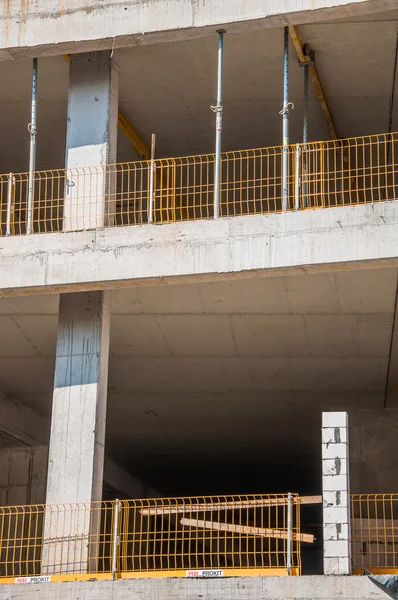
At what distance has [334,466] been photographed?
584 inches

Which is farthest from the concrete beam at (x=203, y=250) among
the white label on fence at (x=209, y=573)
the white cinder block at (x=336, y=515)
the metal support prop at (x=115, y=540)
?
the white label on fence at (x=209, y=573)

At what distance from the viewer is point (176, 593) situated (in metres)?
14.9

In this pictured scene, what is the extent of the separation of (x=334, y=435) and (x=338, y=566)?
166 centimetres

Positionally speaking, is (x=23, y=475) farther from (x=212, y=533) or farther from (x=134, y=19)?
(x=134, y=19)

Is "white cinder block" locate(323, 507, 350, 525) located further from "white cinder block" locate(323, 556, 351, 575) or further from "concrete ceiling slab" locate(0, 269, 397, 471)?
"concrete ceiling slab" locate(0, 269, 397, 471)

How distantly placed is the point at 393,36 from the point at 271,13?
232cm

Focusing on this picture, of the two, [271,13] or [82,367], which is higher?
[271,13]

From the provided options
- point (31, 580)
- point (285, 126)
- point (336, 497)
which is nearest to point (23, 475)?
point (31, 580)

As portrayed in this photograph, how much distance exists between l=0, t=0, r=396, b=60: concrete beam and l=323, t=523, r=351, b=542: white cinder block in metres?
7.63

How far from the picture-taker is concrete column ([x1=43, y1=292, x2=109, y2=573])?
16453 millimetres

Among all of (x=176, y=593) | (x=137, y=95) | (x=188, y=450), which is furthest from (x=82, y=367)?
(x=188, y=450)

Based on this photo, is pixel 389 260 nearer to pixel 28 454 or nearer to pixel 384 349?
pixel 384 349

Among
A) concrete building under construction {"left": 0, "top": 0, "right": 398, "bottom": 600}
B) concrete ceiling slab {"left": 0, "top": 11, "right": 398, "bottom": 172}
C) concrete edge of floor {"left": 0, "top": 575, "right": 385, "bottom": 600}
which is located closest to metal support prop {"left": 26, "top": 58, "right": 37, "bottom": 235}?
concrete building under construction {"left": 0, "top": 0, "right": 398, "bottom": 600}

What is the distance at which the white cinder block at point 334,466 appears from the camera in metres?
14.8
